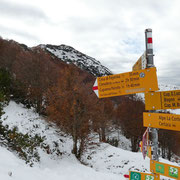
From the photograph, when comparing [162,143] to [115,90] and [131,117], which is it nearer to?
[131,117]

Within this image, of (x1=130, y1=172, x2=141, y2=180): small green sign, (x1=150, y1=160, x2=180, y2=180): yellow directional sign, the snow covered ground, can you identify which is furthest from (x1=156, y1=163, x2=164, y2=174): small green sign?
the snow covered ground

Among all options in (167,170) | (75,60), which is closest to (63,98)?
(167,170)

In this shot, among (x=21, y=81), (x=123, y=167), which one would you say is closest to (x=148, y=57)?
(x=123, y=167)

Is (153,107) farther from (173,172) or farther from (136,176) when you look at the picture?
(136,176)

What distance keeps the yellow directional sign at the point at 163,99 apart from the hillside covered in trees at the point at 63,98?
8.28m

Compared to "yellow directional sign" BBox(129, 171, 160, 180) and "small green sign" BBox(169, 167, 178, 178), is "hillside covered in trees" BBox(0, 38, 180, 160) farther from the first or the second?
"small green sign" BBox(169, 167, 178, 178)

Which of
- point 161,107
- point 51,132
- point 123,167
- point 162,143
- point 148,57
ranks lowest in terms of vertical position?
point 162,143

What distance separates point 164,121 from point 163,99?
0.37 meters

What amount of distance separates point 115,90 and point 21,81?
18.8 m

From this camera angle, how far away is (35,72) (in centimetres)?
1778

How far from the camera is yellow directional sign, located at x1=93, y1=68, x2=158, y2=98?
7.53 feet

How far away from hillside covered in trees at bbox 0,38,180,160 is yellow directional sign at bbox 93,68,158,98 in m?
7.55

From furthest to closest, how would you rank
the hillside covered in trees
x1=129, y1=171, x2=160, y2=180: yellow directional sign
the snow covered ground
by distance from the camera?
the hillside covered in trees < the snow covered ground < x1=129, y1=171, x2=160, y2=180: yellow directional sign

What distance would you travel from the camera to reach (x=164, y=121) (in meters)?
2.31
